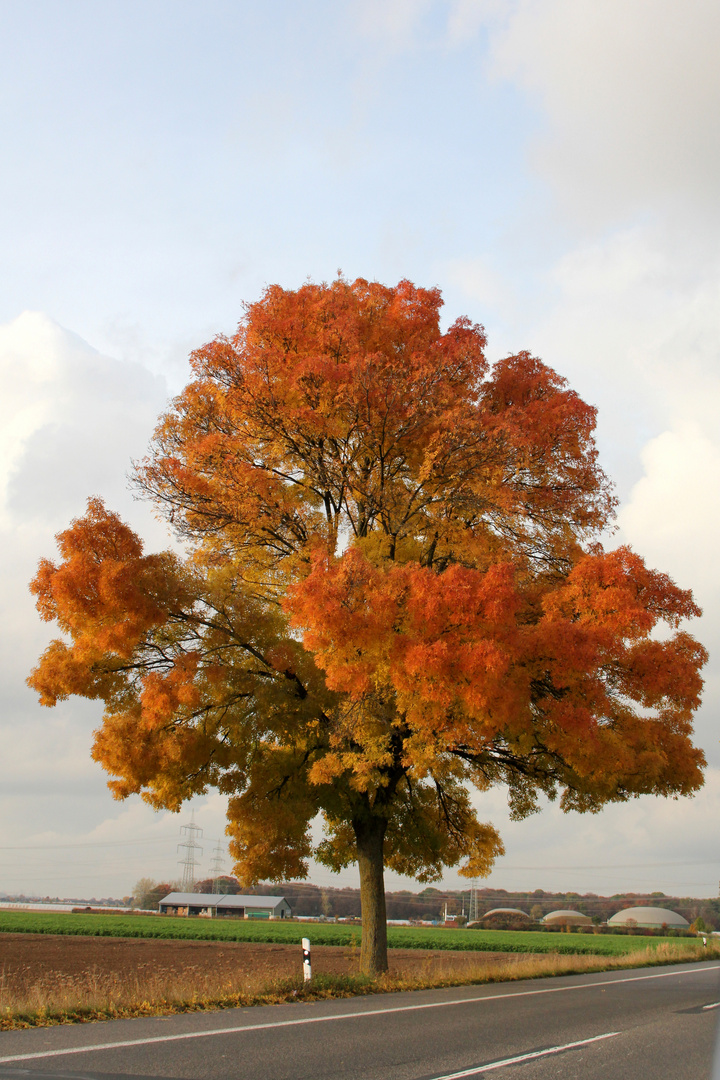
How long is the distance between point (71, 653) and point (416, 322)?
9.59m

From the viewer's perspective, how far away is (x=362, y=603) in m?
11.9

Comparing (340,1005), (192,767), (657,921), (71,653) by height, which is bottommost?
(657,921)

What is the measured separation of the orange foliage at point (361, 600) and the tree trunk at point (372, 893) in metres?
0.16

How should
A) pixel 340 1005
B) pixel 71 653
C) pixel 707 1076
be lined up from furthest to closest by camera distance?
pixel 71 653, pixel 340 1005, pixel 707 1076

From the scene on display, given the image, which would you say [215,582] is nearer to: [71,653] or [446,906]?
[71,653]

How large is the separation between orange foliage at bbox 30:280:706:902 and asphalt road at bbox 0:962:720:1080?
3.58m

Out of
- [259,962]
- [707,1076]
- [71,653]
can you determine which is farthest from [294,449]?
[259,962]

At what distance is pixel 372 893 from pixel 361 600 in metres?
7.80

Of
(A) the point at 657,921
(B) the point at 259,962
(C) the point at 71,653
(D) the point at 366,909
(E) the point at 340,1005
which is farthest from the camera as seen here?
(A) the point at 657,921

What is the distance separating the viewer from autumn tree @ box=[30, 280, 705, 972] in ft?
39.4

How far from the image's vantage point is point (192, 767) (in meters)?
15.4

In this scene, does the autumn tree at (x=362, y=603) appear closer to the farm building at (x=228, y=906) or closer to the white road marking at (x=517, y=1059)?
the white road marking at (x=517, y=1059)

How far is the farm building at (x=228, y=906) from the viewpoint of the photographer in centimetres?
13360

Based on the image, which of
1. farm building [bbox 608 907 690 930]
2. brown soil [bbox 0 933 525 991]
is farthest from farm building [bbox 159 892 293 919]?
brown soil [bbox 0 933 525 991]
